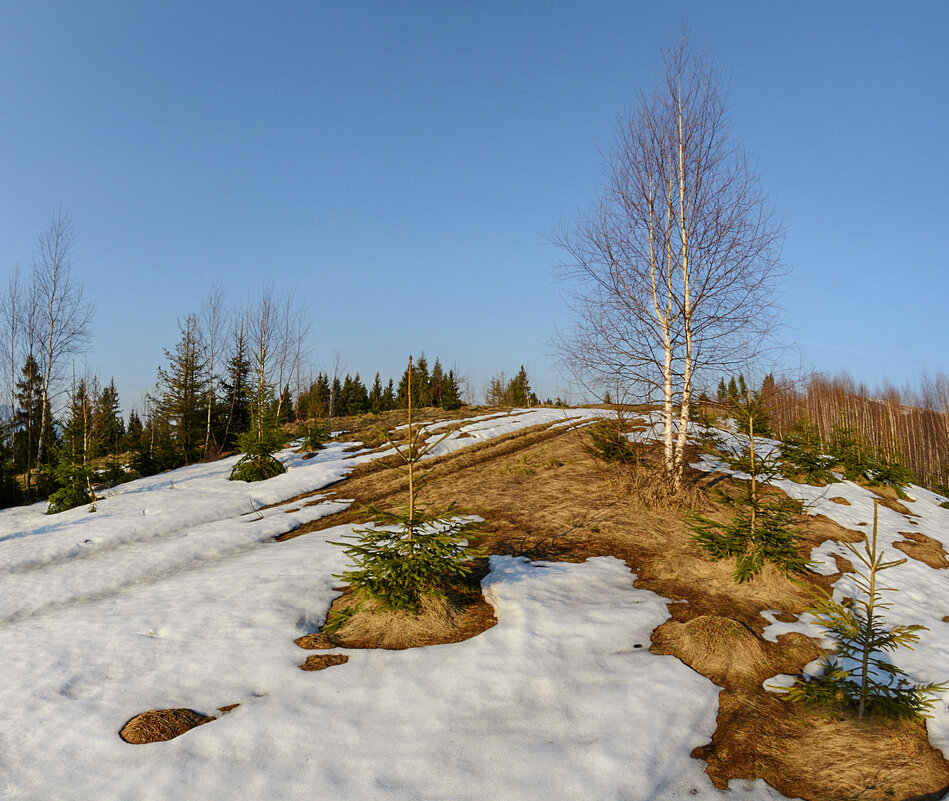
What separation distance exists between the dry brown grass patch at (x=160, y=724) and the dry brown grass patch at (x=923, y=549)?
1189cm

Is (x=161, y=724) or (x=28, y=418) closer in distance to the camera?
(x=161, y=724)

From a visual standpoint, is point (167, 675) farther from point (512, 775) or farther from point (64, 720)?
point (512, 775)

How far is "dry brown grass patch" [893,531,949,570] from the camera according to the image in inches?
361

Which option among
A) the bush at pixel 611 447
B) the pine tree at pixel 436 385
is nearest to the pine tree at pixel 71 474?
the bush at pixel 611 447

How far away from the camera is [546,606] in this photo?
243 inches

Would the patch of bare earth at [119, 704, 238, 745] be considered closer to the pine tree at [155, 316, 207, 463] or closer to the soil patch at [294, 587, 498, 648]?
the soil patch at [294, 587, 498, 648]

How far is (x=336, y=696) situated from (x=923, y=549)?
11.6 meters

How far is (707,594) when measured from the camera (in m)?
6.91

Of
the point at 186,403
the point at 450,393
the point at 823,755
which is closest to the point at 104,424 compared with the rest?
the point at 186,403

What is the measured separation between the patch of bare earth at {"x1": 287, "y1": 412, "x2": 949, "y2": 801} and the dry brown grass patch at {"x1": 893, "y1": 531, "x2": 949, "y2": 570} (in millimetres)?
927

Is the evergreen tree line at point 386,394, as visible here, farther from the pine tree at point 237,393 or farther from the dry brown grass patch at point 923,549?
the dry brown grass patch at point 923,549

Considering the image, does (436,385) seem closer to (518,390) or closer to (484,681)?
(518,390)

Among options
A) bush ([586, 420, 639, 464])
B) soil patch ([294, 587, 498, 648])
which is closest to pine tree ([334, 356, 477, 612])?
soil patch ([294, 587, 498, 648])

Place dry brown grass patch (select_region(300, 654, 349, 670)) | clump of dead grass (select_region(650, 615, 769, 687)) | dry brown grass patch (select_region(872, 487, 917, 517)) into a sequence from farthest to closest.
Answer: dry brown grass patch (select_region(872, 487, 917, 517)) → dry brown grass patch (select_region(300, 654, 349, 670)) → clump of dead grass (select_region(650, 615, 769, 687))
